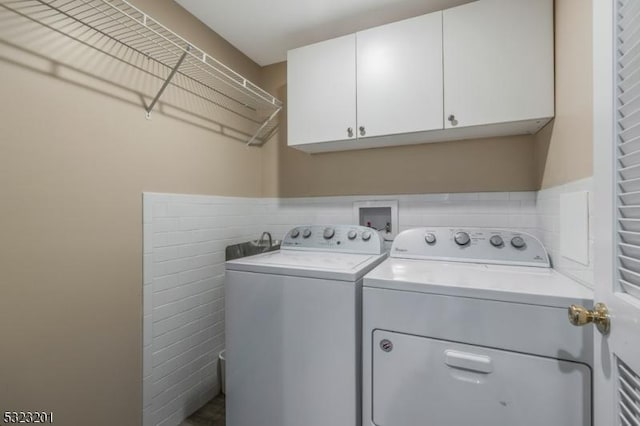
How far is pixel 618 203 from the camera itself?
667 mm

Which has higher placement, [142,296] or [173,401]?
[142,296]

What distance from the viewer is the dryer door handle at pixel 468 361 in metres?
0.99

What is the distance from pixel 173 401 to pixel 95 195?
47.8 inches

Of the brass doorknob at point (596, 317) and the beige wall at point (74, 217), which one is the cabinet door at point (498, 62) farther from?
the beige wall at point (74, 217)

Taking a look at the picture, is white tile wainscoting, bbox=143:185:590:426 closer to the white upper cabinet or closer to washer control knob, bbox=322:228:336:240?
washer control knob, bbox=322:228:336:240

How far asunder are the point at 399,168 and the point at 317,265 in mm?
954

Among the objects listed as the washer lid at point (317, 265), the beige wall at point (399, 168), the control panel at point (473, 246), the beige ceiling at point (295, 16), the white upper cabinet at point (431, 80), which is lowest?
the washer lid at point (317, 265)

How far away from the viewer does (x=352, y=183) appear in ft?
6.82

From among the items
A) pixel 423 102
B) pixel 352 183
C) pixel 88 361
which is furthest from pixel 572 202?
pixel 88 361

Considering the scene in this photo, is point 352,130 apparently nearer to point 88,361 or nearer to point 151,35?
point 151,35

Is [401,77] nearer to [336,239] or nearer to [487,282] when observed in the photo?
[336,239]

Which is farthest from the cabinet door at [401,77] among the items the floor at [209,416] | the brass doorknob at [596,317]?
the floor at [209,416]

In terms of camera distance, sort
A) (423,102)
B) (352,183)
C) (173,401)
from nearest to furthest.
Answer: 1. (423,102)
2. (173,401)
3. (352,183)

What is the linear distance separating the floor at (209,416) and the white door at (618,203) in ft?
5.92
